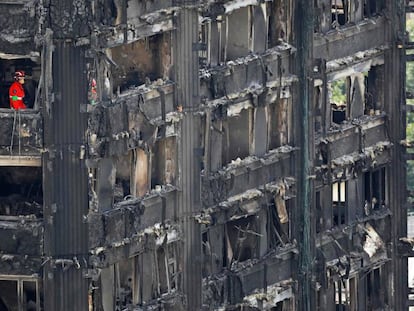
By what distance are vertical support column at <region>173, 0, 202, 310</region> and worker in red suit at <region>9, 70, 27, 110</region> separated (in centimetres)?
578

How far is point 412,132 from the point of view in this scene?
141 metres

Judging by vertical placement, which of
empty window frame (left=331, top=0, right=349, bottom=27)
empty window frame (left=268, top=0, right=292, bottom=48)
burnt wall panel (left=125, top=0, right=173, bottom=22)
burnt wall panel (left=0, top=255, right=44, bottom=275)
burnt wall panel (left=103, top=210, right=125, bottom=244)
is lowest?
burnt wall panel (left=0, top=255, right=44, bottom=275)

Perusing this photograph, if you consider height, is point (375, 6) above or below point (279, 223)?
above

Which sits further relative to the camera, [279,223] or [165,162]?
[279,223]

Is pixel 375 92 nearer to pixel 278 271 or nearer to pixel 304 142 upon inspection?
pixel 304 142

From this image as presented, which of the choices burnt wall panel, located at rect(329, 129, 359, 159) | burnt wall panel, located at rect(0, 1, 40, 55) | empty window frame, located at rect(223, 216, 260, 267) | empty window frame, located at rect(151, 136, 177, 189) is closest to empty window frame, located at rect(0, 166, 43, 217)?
burnt wall panel, located at rect(0, 1, 40, 55)

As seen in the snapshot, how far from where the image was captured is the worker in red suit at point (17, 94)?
6919cm

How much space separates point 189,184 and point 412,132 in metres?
66.7

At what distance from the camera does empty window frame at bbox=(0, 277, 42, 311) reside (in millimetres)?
69438

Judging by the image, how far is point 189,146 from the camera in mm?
75000

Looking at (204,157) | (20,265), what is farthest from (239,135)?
(20,265)

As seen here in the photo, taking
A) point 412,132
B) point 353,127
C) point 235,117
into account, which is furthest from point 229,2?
point 412,132

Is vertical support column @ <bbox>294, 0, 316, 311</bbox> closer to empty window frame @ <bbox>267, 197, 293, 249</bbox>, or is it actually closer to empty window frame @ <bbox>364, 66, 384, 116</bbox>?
empty window frame @ <bbox>267, 197, 293, 249</bbox>

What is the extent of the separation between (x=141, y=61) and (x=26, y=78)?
4265 mm
